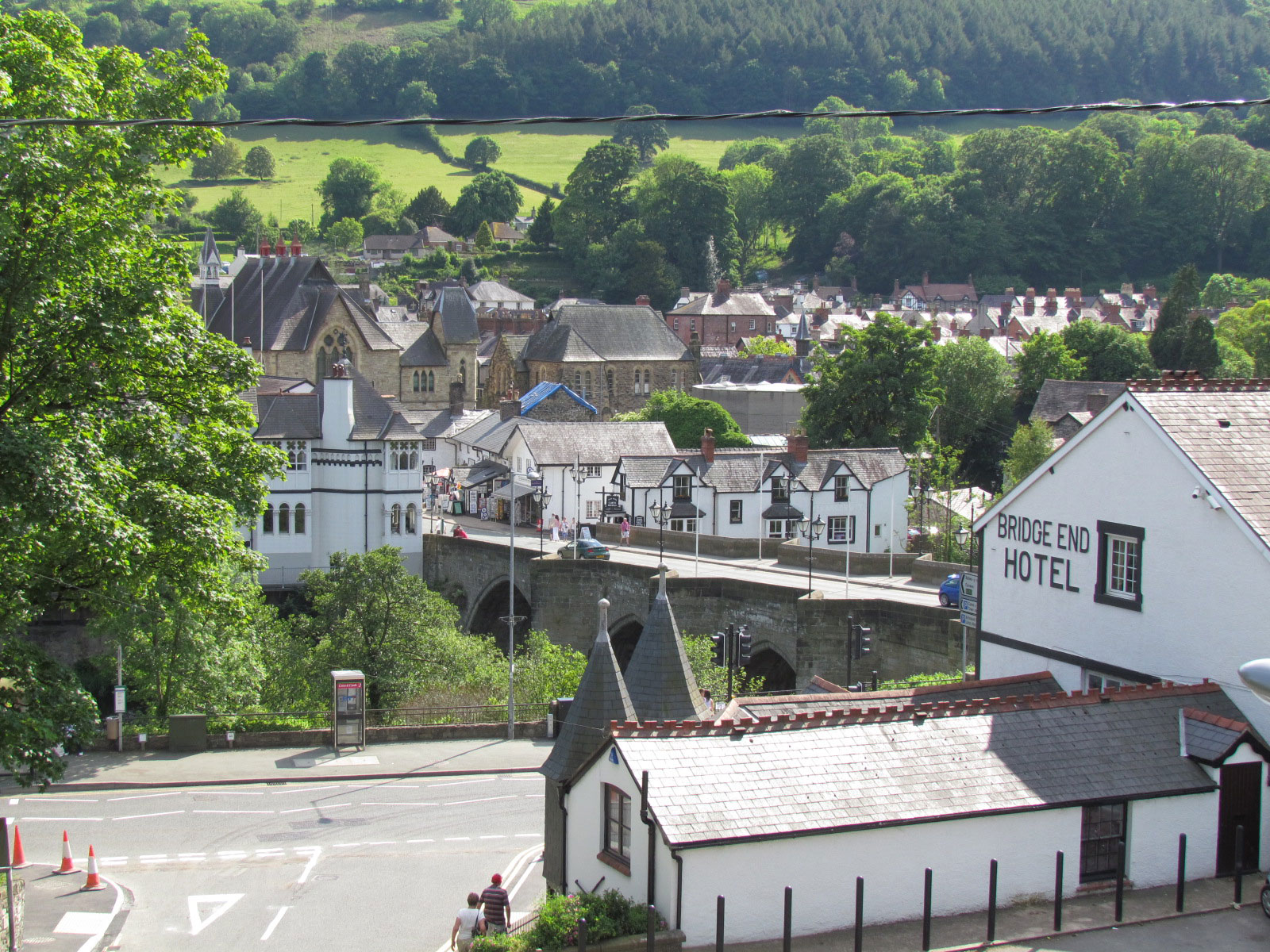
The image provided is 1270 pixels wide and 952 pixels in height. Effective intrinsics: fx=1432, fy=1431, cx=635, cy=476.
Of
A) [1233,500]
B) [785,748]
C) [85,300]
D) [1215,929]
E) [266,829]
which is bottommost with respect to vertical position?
[266,829]

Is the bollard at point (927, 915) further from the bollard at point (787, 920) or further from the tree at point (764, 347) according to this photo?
the tree at point (764, 347)

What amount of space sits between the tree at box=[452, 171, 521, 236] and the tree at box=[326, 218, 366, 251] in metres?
14.2

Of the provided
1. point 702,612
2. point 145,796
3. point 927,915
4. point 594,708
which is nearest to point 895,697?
point 594,708

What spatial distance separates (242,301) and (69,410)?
69368mm

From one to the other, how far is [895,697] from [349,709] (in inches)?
547

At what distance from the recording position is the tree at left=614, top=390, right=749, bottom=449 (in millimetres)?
76000

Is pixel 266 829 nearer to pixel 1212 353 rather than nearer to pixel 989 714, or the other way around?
pixel 989 714

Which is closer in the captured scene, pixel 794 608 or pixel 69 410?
pixel 69 410

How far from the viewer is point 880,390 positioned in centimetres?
6969

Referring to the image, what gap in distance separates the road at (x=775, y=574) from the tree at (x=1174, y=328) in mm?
43190

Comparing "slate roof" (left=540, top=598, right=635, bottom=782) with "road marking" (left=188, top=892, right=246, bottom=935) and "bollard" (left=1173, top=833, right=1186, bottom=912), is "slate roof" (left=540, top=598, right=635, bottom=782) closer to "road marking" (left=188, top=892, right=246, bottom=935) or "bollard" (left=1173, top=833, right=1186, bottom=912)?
"road marking" (left=188, top=892, right=246, bottom=935)

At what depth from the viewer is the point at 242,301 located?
86.0 m

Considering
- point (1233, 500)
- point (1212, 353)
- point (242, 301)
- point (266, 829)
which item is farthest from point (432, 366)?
point (1233, 500)

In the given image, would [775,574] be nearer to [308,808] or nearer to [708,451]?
[708,451]
